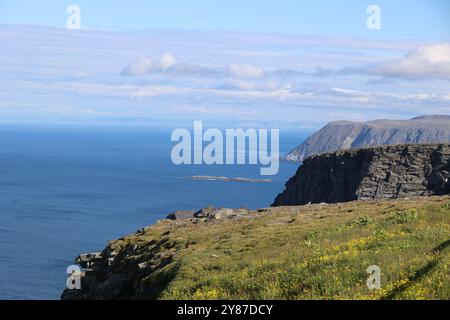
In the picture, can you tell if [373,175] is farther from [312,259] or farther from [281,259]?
[312,259]

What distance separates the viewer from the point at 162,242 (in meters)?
34.3

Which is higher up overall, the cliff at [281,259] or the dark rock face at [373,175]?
the cliff at [281,259]

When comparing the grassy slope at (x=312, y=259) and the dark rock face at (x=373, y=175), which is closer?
the grassy slope at (x=312, y=259)

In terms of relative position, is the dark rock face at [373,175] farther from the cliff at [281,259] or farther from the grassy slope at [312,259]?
the grassy slope at [312,259]

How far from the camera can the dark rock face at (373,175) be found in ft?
383

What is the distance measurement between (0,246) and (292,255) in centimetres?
10788

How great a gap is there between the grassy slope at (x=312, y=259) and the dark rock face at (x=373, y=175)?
77.8 metres

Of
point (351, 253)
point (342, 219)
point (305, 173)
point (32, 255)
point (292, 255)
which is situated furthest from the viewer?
point (305, 173)

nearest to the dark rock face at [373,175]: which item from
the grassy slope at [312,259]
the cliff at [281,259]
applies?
the cliff at [281,259]

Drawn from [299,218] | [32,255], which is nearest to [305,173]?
[32,255]

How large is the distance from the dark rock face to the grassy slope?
77758mm

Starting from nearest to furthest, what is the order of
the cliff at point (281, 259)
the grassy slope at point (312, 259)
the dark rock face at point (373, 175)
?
the grassy slope at point (312, 259) < the cliff at point (281, 259) < the dark rock face at point (373, 175)

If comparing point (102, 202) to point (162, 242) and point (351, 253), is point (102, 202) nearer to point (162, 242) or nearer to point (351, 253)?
point (162, 242)

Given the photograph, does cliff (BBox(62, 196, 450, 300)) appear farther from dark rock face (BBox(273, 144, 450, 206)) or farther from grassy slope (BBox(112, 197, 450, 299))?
dark rock face (BBox(273, 144, 450, 206))
